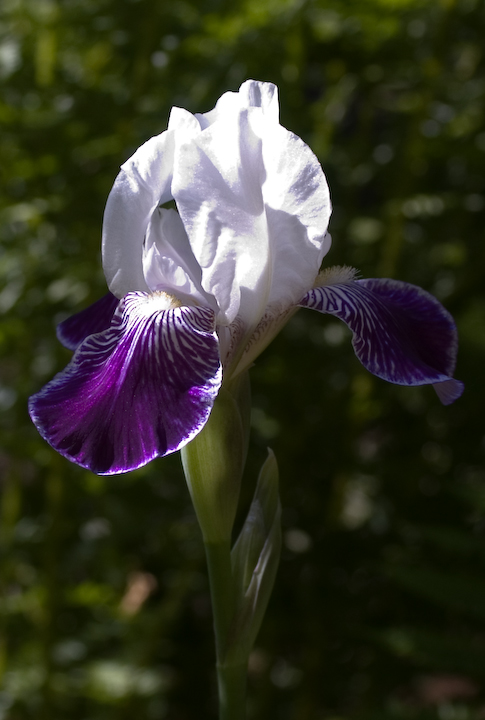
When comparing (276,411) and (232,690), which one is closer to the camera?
(232,690)

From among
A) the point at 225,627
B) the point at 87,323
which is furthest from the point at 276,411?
the point at 225,627

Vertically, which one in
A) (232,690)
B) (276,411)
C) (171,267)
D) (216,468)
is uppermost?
(171,267)

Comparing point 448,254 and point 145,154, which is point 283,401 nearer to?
point 448,254

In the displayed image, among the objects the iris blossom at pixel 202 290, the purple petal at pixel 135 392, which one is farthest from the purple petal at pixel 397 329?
the purple petal at pixel 135 392

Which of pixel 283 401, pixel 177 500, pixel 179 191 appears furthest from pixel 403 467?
pixel 179 191

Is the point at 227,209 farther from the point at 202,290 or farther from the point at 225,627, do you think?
the point at 225,627

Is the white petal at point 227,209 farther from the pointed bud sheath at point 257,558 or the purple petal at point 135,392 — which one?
the pointed bud sheath at point 257,558
